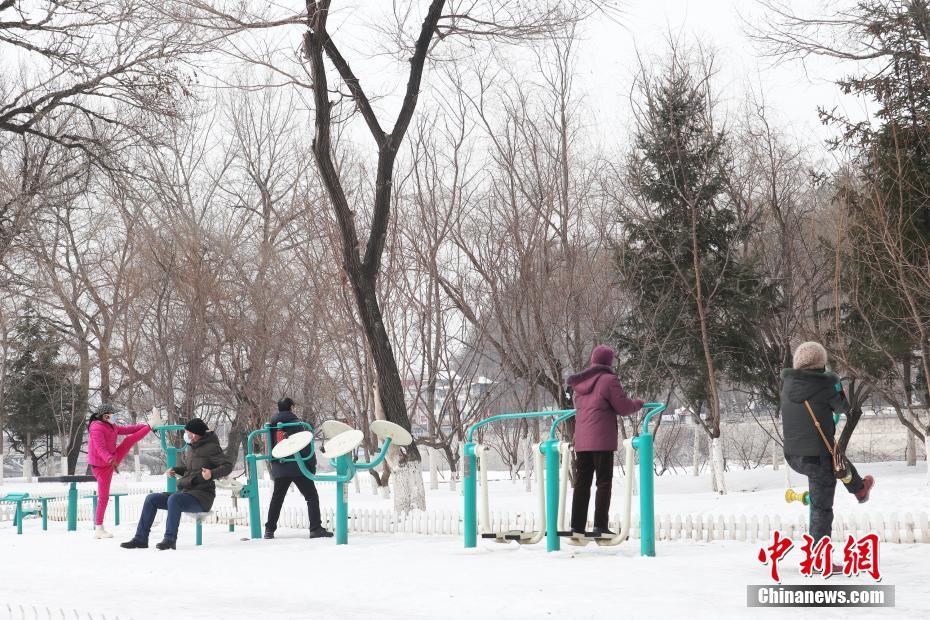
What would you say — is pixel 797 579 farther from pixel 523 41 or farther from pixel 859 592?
pixel 523 41

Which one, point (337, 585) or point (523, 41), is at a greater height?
point (523, 41)

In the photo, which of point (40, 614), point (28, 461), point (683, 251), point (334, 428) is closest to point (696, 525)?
point (334, 428)

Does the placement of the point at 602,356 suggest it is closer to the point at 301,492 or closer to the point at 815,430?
the point at 815,430

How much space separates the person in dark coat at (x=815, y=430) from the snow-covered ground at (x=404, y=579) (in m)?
0.54

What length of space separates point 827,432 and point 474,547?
3.75 metres

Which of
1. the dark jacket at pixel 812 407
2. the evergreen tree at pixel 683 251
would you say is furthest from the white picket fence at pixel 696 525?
the evergreen tree at pixel 683 251

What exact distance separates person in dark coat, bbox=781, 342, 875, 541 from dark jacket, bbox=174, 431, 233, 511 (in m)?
5.98

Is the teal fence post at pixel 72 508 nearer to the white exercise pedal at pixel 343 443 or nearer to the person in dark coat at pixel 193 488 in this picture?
the person in dark coat at pixel 193 488

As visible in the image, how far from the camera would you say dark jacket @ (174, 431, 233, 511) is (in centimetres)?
1043

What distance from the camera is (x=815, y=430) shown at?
683 cm

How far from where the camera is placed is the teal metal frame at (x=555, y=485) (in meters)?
8.19

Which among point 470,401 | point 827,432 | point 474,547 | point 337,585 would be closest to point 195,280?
point 470,401

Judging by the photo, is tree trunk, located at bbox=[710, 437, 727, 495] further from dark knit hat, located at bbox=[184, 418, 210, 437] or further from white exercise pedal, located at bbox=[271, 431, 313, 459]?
dark knit hat, located at bbox=[184, 418, 210, 437]

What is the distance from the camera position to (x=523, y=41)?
1438 cm
